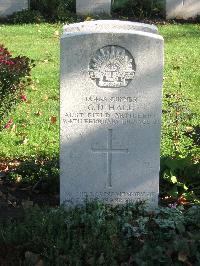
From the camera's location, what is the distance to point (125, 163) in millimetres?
5242

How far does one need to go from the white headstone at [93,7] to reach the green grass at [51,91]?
1.26 meters

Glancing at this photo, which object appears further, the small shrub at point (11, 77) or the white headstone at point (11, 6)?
the white headstone at point (11, 6)

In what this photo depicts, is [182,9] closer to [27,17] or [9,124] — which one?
[27,17]

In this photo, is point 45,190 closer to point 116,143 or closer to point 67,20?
point 116,143

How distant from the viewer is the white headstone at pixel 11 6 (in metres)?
15.2

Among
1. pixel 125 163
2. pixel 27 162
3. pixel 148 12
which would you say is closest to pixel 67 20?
pixel 148 12

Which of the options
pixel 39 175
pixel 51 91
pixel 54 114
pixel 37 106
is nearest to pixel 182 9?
pixel 51 91

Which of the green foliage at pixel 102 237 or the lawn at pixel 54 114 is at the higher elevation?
the lawn at pixel 54 114

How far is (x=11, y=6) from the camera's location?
15.3 m

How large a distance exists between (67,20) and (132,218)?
10.4m

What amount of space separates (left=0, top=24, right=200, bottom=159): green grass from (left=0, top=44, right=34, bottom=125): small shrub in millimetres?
580

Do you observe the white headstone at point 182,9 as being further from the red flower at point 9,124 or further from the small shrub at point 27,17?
the red flower at point 9,124

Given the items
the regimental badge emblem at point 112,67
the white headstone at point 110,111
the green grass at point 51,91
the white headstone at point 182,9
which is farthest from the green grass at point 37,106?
the white headstone at point 182,9

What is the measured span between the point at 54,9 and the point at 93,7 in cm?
102
